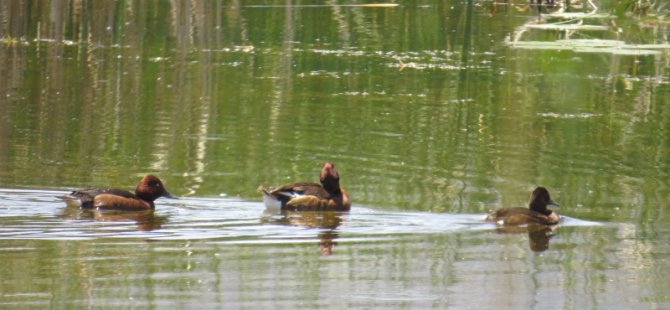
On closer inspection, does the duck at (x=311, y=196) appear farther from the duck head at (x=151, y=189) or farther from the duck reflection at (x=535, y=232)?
the duck reflection at (x=535, y=232)

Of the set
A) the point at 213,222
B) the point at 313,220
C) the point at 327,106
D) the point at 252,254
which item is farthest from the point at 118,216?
the point at 327,106

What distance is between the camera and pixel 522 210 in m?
9.84

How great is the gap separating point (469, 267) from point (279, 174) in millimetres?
3494

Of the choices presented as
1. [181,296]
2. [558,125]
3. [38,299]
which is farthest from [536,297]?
[558,125]

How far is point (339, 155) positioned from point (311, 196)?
1843 millimetres

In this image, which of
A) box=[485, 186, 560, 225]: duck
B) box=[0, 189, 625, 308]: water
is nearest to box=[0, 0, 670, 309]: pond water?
box=[0, 189, 625, 308]: water

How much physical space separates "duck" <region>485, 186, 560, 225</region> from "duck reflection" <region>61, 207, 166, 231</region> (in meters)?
2.12

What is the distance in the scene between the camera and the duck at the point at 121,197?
10.1 m

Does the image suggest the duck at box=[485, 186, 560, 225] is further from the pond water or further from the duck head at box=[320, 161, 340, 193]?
the duck head at box=[320, 161, 340, 193]

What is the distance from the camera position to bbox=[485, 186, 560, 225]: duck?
31.7 ft

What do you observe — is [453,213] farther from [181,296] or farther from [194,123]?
[194,123]

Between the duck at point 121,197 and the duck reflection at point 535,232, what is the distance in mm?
2327

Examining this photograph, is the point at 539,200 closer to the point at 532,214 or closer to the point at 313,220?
the point at 532,214

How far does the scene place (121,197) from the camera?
33.6ft
